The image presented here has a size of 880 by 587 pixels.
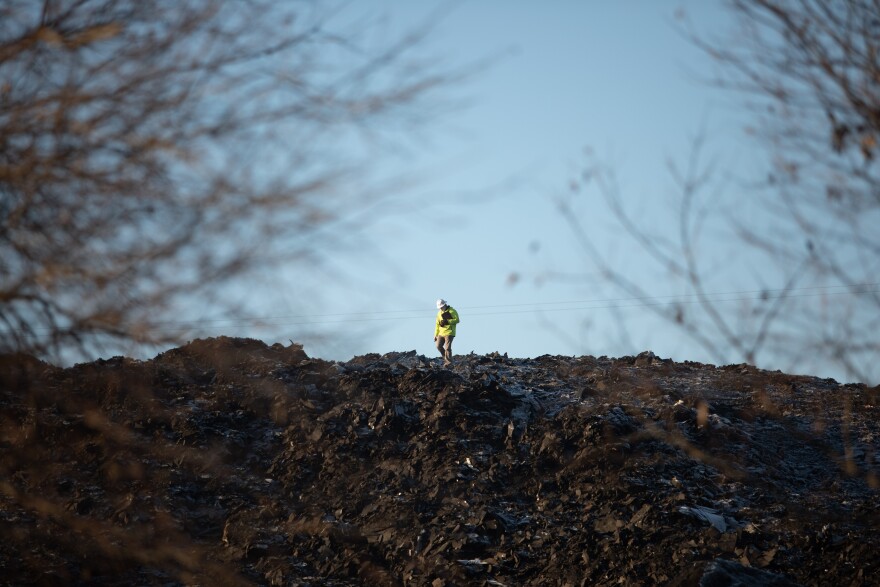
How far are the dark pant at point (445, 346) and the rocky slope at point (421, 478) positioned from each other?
193 cm

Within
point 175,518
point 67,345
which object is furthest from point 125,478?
point 67,345

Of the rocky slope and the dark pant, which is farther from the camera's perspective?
the dark pant

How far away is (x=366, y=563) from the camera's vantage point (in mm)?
8375

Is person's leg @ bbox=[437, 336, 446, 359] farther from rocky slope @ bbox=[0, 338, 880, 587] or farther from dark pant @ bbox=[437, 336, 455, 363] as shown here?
rocky slope @ bbox=[0, 338, 880, 587]

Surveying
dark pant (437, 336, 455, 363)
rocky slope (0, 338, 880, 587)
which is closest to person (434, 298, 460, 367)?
dark pant (437, 336, 455, 363)

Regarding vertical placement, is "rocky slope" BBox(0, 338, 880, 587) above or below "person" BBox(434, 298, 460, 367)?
below

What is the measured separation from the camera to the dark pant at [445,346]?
48.1ft

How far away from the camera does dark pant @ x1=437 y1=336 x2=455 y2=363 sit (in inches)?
578

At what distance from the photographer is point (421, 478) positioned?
1000 cm

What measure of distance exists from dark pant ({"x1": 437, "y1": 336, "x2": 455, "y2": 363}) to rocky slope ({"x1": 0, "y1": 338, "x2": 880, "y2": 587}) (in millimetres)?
1932

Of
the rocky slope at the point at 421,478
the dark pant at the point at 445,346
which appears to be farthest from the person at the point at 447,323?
the rocky slope at the point at 421,478

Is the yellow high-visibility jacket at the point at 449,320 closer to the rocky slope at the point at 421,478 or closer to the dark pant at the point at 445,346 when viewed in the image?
the dark pant at the point at 445,346

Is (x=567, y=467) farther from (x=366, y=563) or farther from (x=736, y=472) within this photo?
(x=366, y=563)

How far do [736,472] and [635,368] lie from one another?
425 cm
